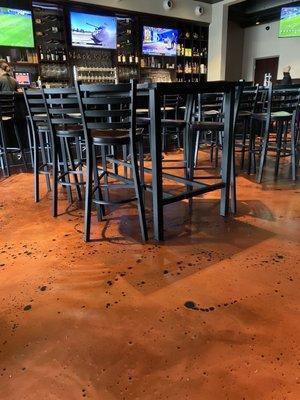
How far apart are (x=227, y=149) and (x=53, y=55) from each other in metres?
5.57

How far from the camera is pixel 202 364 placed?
1150 millimetres

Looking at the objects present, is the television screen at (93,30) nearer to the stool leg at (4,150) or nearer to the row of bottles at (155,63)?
the row of bottles at (155,63)

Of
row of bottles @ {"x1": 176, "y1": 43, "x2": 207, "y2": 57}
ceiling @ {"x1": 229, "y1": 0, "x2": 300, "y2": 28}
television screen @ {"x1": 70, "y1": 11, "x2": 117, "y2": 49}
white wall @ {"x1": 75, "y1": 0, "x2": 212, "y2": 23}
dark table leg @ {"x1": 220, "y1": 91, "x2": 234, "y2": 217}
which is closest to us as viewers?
dark table leg @ {"x1": 220, "y1": 91, "x2": 234, "y2": 217}

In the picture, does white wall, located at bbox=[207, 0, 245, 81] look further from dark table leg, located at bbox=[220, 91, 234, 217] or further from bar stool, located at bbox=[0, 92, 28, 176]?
dark table leg, located at bbox=[220, 91, 234, 217]

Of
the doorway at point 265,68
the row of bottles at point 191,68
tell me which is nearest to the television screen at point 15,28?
the row of bottles at point 191,68

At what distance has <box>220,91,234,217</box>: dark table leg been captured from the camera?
2294 millimetres

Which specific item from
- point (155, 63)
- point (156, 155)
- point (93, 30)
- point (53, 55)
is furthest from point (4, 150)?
point (155, 63)

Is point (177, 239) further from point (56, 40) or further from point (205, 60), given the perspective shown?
point (205, 60)

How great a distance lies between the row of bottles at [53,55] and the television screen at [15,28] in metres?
0.35

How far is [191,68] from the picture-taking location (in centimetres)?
845

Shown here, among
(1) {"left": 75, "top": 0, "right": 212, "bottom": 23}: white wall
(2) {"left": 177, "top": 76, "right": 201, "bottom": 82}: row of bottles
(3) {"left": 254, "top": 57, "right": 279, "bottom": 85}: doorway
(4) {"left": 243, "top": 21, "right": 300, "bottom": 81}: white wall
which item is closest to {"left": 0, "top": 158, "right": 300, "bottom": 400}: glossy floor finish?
(1) {"left": 75, "top": 0, "right": 212, "bottom": 23}: white wall

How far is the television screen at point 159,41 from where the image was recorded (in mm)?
7531

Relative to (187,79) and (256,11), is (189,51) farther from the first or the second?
Answer: (256,11)

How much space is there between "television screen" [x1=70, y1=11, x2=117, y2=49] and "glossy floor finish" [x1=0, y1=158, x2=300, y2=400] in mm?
5589
